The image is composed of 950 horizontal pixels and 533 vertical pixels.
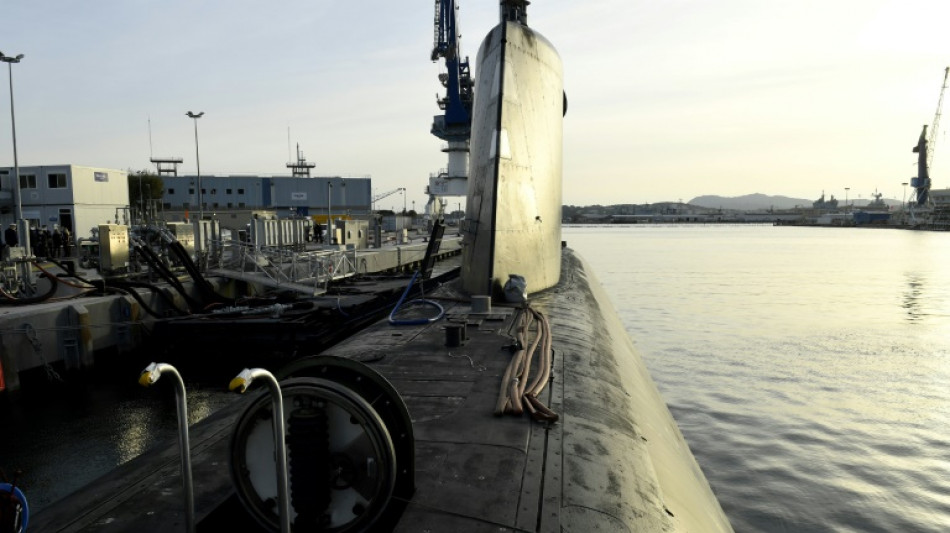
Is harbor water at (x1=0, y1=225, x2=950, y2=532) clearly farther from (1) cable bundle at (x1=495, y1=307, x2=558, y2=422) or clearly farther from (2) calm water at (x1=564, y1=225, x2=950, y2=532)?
(1) cable bundle at (x1=495, y1=307, x2=558, y2=422)

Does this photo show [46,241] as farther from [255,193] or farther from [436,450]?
[255,193]

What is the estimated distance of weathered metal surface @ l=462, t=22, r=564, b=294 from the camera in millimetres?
10523

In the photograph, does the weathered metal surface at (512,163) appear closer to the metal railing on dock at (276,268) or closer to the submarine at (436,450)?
the submarine at (436,450)

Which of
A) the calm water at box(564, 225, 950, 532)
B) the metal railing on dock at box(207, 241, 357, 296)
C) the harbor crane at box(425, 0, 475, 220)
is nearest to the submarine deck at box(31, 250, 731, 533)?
the calm water at box(564, 225, 950, 532)

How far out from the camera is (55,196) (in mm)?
33562

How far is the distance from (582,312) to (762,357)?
7721 mm

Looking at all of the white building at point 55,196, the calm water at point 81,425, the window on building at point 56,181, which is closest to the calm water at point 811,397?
the calm water at point 81,425

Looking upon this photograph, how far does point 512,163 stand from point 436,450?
7049 mm

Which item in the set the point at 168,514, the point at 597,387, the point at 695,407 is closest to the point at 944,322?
the point at 695,407

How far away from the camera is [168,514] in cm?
367

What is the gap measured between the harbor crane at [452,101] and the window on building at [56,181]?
31.0 m

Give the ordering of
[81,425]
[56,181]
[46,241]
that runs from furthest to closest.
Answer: [56,181], [46,241], [81,425]

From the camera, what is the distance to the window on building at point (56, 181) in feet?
109

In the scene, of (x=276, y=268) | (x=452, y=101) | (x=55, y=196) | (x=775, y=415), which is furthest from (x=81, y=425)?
(x=452, y=101)
